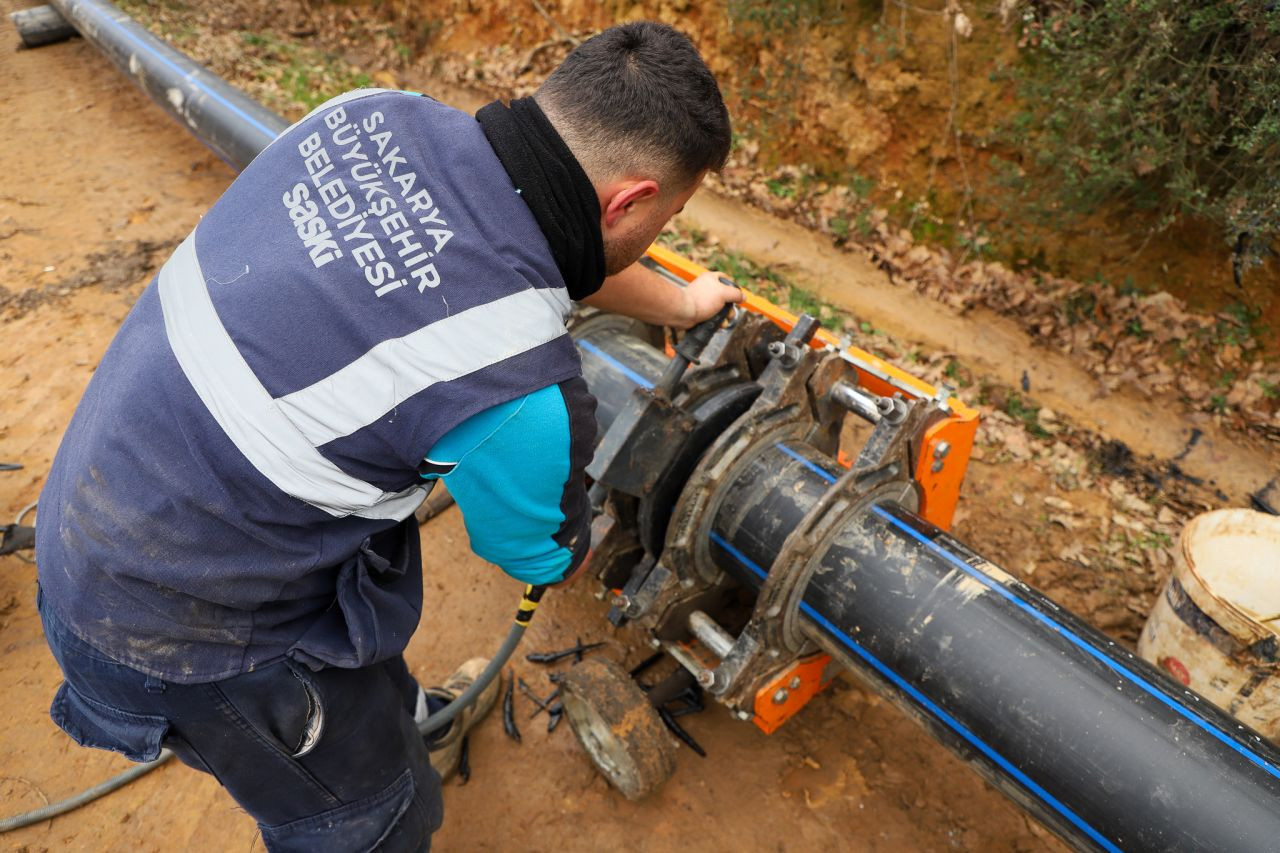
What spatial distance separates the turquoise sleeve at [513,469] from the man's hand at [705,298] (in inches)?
41.7

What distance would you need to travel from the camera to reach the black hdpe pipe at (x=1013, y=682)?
6.25 ft

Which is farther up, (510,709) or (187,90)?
(187,90)

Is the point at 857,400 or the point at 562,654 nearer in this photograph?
the point at 857,400

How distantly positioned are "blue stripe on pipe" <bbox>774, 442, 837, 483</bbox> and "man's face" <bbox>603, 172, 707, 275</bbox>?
41.4 inches

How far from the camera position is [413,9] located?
947 cm

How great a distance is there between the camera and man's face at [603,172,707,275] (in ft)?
6.61

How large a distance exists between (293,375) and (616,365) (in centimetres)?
175

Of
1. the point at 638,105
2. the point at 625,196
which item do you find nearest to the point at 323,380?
the point at 625,196

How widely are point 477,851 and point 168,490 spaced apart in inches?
86.0

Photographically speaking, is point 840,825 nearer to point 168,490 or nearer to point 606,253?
point 606,253

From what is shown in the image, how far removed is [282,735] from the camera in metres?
2.17

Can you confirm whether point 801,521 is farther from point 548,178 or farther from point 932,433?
point 548,178

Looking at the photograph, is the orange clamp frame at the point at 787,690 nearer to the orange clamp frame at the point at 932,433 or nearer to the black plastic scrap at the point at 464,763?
the orange clamp frame at the point at 932,433

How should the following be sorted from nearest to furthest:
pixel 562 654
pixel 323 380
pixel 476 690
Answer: pixel 323 380 → pixel 476 690 → pixel 562 654
